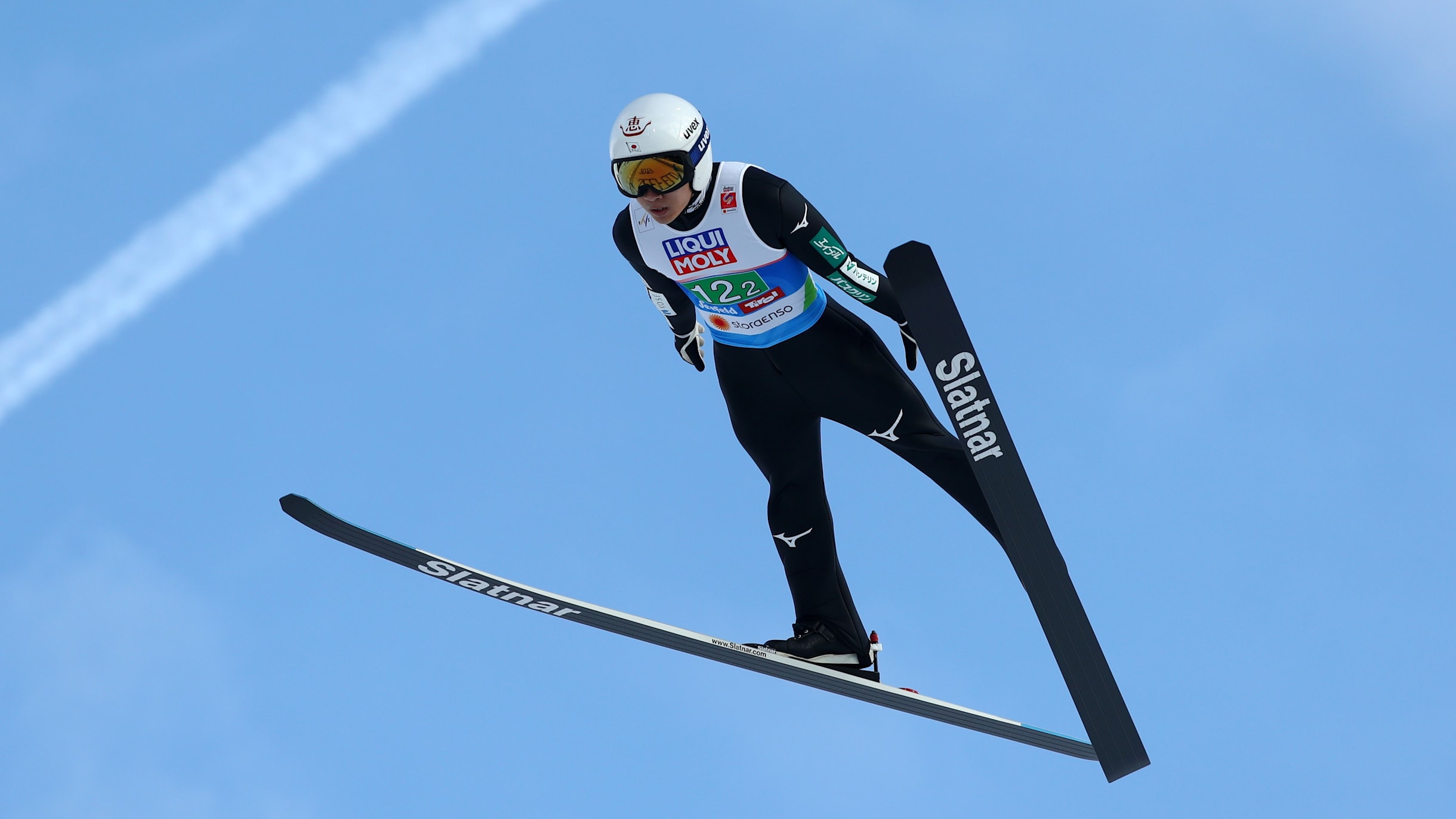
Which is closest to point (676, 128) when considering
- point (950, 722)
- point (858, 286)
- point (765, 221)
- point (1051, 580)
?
point (765, 221)

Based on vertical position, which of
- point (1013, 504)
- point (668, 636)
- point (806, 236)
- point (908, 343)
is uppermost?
point (806, 236)

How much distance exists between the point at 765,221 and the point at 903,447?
4.35 ft

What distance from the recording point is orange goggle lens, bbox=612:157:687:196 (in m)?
7.61

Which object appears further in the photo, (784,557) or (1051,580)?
(784,557)

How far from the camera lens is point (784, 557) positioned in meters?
8.82

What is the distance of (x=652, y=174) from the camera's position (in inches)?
300

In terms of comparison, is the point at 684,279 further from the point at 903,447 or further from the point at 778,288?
the point at 903,447

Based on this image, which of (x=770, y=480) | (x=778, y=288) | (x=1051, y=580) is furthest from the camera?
(x=770, y=480)

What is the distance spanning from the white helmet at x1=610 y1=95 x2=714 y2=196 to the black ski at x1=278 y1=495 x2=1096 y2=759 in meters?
2.18

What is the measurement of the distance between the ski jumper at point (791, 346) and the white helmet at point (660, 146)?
169 mm

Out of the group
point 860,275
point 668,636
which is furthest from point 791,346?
point 668,636

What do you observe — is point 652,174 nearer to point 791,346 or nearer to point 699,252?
point 699,252

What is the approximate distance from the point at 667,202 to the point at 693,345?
1032 mm

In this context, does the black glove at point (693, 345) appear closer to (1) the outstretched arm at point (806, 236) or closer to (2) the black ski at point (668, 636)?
(1) the outstretched arm at point (806, 236)
